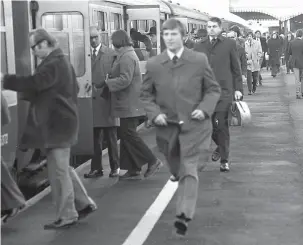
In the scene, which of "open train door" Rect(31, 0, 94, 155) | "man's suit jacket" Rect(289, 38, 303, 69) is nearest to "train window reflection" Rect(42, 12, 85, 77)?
"open train door" Rect(31, 0, 94, 155)

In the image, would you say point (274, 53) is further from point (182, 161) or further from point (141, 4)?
point (182, 161)

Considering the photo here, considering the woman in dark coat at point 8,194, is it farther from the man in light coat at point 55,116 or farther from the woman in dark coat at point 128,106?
the woman in dark coat at point 128,106

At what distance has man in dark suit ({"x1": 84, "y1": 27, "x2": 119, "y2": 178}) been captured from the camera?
419 inches

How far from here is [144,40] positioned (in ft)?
55.2

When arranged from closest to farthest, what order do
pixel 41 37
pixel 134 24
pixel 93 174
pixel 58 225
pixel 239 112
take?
pixel 41 37, pixel 58 225, pixel 93 174, pixel 239 112, pixel 134 24

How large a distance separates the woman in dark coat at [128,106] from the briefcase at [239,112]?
1.26m

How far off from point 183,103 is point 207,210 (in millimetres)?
1427

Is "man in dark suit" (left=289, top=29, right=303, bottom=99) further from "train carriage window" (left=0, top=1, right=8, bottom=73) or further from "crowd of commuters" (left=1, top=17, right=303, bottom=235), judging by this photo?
"crowd of commuters" (left=1, top=17, right=303, bottom=235)

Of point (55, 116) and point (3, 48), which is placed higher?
point (3, 48)

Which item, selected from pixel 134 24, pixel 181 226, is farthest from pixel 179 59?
pixel 134 24

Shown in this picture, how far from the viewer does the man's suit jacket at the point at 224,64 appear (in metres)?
10.5

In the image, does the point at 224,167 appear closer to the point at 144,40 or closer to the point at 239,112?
the point at 239,112

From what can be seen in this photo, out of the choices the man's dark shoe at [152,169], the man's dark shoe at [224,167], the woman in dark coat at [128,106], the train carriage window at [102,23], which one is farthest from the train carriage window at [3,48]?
the train carriage window at [102,23]

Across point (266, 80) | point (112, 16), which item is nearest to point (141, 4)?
point (112, 16)
